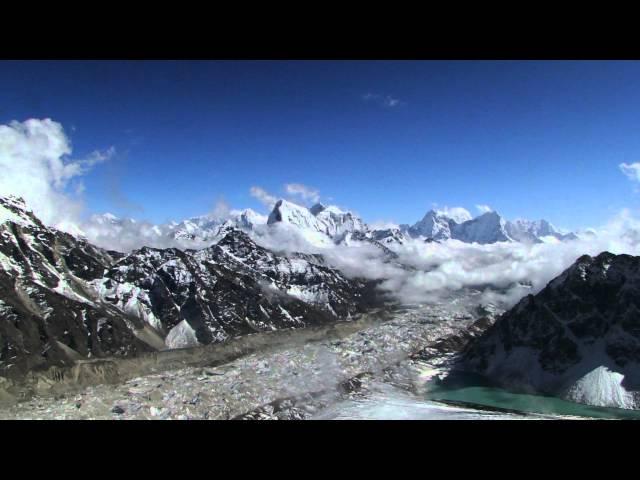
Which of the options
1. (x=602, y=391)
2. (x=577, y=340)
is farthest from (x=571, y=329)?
(x=602, y=391)

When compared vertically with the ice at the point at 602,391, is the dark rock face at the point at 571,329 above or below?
above

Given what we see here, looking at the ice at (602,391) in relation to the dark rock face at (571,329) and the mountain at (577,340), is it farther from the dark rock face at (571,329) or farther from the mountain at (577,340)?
the dark rock face at (571,329)

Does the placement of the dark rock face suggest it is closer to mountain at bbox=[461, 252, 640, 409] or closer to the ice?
mountain at bbox=[461, 252, 640, 409]

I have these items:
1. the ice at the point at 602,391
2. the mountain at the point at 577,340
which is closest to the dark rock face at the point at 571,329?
the mountain at the point at 577,340

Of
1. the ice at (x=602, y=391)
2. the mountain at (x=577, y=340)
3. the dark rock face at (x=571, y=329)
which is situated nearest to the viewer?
the ice at (x=602, y=391)
